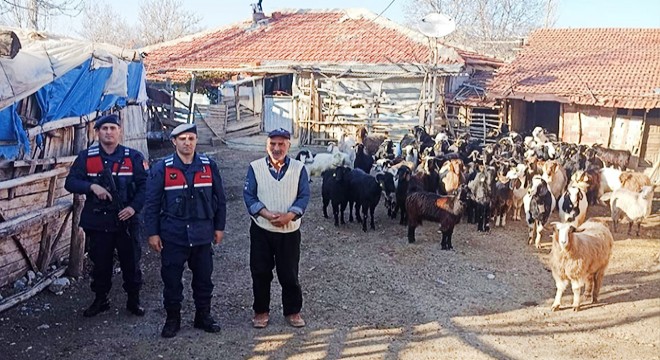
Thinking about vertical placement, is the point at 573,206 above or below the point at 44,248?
above

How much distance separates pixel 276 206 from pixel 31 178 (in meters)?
2.98

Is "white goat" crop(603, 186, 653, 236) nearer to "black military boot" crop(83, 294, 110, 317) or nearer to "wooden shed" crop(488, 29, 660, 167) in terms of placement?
"wooden shed" crop(488, 29, 660, 167)

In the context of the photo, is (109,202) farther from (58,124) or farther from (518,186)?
(518,186)

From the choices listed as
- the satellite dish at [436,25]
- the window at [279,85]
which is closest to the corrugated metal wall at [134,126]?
the window at [279,85]

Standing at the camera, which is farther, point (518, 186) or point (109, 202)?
point (518, 186)

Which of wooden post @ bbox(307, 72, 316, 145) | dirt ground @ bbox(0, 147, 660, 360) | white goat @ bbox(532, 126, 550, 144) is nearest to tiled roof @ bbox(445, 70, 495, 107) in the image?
white goat @ bbox(532, 126, 550, 144)

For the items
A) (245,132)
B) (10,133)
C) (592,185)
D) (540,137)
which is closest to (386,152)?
(592,185)

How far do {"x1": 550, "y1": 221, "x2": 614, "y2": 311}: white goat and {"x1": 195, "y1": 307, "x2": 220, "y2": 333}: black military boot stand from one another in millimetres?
3443

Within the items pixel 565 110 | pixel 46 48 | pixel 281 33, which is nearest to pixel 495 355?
pixel 46 48

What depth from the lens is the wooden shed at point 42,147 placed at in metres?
5.74

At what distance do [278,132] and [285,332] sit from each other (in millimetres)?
1827

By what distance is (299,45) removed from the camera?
21.6 metres

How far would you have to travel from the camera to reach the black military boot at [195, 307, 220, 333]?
16.7 ft

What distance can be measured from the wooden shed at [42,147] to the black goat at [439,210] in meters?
4.55
